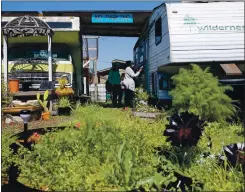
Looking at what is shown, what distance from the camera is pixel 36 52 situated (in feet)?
23.2

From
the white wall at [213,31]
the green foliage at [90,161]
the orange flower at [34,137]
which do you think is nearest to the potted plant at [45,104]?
the orange flower at [34,137]

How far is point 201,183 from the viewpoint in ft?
5.28

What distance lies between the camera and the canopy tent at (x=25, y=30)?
628cm

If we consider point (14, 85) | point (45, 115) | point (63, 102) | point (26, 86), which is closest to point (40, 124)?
point (45, 115)

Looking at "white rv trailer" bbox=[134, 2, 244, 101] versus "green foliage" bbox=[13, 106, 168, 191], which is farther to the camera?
"green foliage" bbox=[13, 106, 168, 191]

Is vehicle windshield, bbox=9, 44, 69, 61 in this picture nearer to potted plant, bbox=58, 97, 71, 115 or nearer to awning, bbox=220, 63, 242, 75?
potted plant, bbox=58, 97, 71, 115

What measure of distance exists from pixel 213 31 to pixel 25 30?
577 cm

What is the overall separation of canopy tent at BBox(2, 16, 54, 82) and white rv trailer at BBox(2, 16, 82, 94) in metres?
0.15

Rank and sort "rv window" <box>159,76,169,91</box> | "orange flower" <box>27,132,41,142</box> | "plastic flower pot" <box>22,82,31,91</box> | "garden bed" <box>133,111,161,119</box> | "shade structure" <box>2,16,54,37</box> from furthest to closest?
"plastic flower pot" <box>22,82,31,91</box>, "shade structure" <box>2,16,54,37</box>, "garden bed" <box>133,111,161,119</box>, "orange flower" <box>27,132,41,142</box>, "rv window" <box>159,76,169,91</box>

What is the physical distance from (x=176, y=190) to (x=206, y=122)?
1.36 feet

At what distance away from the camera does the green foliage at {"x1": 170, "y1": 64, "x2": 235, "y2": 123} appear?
1403 millimetres

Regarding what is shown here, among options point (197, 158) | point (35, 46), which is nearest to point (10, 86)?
point (35, 46)

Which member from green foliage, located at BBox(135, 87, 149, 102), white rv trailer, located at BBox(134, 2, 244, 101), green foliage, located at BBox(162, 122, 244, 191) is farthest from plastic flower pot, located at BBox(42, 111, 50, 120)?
white rv trailer, located at BBox(134, 2, 244, 101)

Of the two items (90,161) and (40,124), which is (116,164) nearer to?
(90,161)
